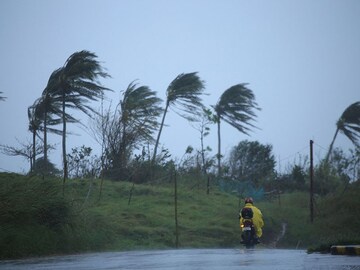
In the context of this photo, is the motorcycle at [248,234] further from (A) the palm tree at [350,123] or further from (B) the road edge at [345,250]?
(A) the palm tree at [350,123]

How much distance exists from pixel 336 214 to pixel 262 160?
1005 inches

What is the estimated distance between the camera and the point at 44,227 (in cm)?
1702

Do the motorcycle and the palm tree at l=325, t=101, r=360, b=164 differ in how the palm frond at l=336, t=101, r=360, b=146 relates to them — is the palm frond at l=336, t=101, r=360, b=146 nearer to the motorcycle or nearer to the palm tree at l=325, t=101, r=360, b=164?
the palm tree at l=325, t=101, r=360, b=164

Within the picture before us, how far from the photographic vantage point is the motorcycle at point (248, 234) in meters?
19.5

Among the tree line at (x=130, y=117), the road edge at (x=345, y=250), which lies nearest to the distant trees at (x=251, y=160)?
the tree line at (x=130, y=117)

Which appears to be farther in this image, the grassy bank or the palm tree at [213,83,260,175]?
the palm tree at [213,83,260,175]

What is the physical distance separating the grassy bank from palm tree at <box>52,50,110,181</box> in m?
4.09

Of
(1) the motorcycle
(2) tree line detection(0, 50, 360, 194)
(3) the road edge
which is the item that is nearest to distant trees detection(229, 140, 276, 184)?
(2) tree line detection(0, 50, 360, 194)

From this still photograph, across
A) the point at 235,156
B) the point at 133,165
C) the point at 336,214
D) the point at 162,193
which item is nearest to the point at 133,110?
the point at 133,165

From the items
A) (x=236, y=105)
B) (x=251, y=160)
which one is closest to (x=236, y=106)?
(x=236, y=105)

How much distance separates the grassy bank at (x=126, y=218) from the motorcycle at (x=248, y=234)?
2.86 m

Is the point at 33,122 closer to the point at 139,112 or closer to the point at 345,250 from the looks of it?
the point at 139,112

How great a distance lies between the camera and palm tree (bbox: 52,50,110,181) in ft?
93.0

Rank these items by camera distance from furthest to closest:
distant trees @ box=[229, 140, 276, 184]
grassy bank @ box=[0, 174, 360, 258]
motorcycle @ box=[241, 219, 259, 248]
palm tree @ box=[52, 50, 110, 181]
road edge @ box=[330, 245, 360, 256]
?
distant trees @ box=[229, 140, 276, 184] → palm tree @ box=[52, 50, 110, 181] → motorcycle @ box=[241, 219, 259, 248] → grassy bank @ box=[0, 174, 360, 258] → road edge @ box=[330, 245, 360, 256]
